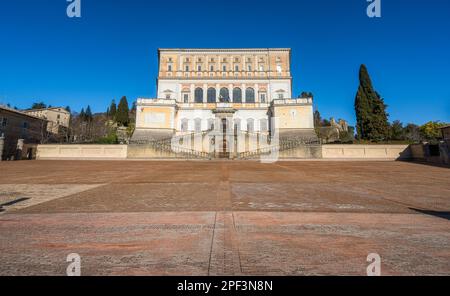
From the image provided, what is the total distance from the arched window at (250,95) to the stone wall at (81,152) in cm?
2859

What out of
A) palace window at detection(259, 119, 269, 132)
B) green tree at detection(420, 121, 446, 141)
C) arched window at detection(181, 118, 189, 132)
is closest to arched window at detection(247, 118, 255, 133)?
palace window at detection(259, 119, 269, 132)

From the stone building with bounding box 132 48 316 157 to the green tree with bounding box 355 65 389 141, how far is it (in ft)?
34.9

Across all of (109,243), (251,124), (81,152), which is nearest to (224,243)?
(109,243)

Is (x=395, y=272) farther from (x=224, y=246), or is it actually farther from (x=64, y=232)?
(x=64, y=232)

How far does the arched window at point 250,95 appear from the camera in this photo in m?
49.4

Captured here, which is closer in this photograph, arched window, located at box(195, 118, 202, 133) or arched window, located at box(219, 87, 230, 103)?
arched window, located at box(195, 118, 202, 133)

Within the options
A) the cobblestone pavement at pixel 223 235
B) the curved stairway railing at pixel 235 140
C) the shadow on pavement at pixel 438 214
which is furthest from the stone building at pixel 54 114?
the shadow on pavement at pixel 438 214

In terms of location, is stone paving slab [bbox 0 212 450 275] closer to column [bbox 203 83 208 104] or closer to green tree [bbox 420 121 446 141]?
column [bbox 203 83 208 104]

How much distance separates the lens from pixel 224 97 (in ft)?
161

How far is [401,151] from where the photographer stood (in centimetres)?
3191

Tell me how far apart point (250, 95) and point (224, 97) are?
619 cm

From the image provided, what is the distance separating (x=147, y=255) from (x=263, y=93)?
50042 millimetres

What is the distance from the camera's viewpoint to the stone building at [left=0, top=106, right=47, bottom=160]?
32.5 meters
